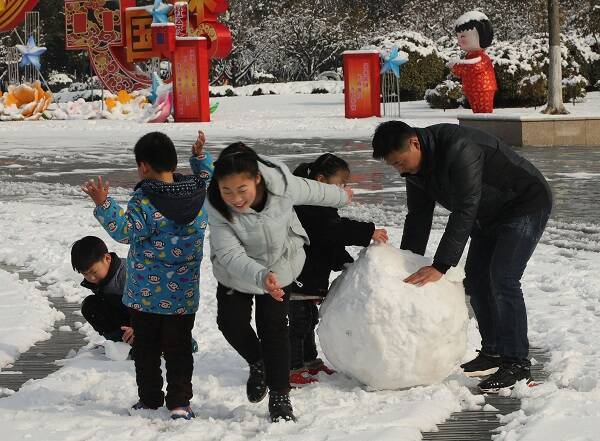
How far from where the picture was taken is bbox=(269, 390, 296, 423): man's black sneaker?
3.84m

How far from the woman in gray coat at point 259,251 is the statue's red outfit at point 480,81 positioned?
1943 cm

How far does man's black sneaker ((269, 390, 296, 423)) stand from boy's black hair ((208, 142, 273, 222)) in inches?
28.3

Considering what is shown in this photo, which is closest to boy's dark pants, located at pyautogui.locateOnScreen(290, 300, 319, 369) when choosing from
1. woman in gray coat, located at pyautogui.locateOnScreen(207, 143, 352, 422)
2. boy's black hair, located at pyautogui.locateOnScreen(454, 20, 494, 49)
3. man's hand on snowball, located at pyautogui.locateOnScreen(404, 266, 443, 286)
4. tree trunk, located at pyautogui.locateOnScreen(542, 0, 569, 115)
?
woman in gray coat, located at pyautogui.locateOnScreen(207, 143, 352, 422)

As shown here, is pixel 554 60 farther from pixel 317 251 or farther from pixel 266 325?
pixel 266 325

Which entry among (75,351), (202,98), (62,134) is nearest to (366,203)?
(75,351)

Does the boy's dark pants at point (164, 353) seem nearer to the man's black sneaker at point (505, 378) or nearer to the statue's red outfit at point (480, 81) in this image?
the man's black sneaker at point (505, 378)

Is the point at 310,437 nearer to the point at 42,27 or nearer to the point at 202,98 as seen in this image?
the point at 202,98

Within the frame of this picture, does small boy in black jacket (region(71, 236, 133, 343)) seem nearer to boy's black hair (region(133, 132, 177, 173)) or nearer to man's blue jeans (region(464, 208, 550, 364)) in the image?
boy's black hair (region(133, 132, 177, 173))

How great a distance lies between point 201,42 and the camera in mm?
25641

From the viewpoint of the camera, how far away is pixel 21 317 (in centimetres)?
596

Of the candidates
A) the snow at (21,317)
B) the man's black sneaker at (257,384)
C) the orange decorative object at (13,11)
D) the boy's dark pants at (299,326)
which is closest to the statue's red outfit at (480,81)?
the orange decorative object at (13,11)

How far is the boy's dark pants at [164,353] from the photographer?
398 centimetres

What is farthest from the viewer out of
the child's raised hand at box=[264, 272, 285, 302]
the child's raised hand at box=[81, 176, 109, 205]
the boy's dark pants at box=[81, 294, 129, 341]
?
the boy's dark pants at box=[81, 294, 129, 341]

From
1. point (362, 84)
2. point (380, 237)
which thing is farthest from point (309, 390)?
point (362, 84)
